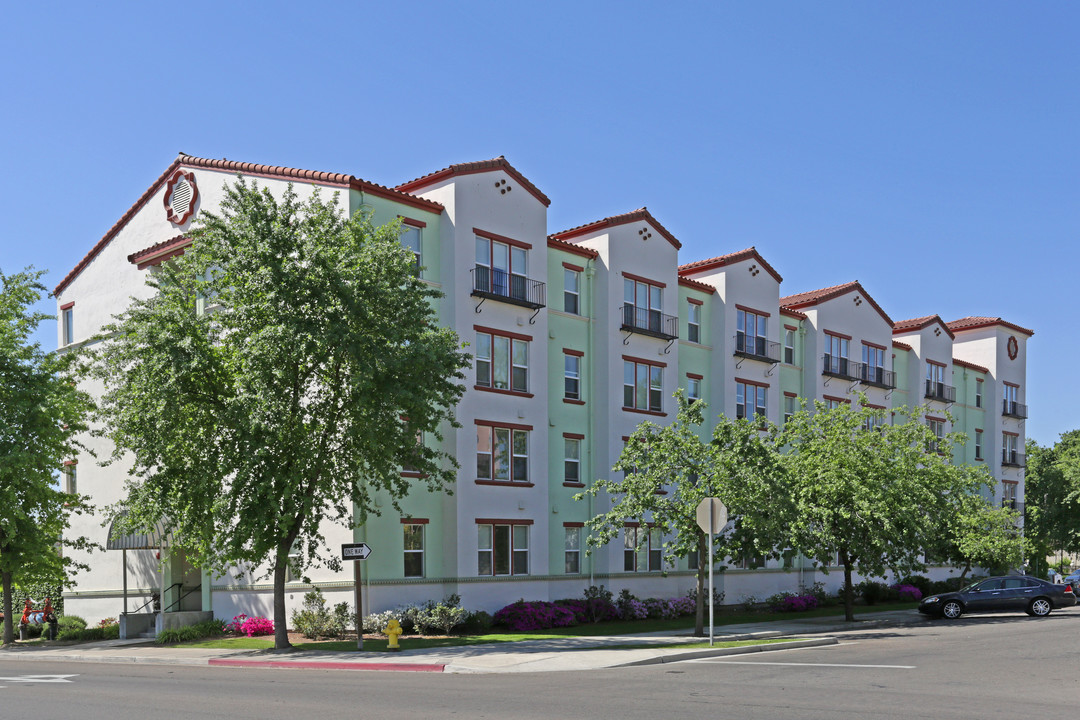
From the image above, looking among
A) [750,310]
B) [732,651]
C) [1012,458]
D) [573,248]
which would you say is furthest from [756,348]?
[1012,458]

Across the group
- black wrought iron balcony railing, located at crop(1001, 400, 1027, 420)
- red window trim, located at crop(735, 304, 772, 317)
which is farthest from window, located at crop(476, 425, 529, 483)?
black wrought iron balcony railing, located at crop(1001, 400, 1027, 420)

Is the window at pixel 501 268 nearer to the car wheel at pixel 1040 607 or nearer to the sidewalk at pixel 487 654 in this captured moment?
the sidewalk at pixel 487 654

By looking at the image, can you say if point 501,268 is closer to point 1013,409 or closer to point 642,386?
point 642,386

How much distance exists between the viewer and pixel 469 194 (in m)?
32.8

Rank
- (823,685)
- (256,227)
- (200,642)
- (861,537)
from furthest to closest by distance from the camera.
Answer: (861,537), (200,642), (256,227), (823,685)

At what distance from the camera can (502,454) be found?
33375mm

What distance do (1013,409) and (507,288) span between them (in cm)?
4163

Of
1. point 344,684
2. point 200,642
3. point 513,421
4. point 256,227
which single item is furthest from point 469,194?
point 344,684

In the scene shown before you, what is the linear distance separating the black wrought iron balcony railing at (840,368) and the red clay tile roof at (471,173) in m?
19.5

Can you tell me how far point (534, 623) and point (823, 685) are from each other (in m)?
15.7

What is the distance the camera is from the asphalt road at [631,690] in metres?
13.4

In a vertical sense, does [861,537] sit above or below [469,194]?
below

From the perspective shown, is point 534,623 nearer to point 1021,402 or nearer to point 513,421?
point 513,421

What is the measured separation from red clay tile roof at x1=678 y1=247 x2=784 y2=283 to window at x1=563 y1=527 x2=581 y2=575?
13106 millimetres
